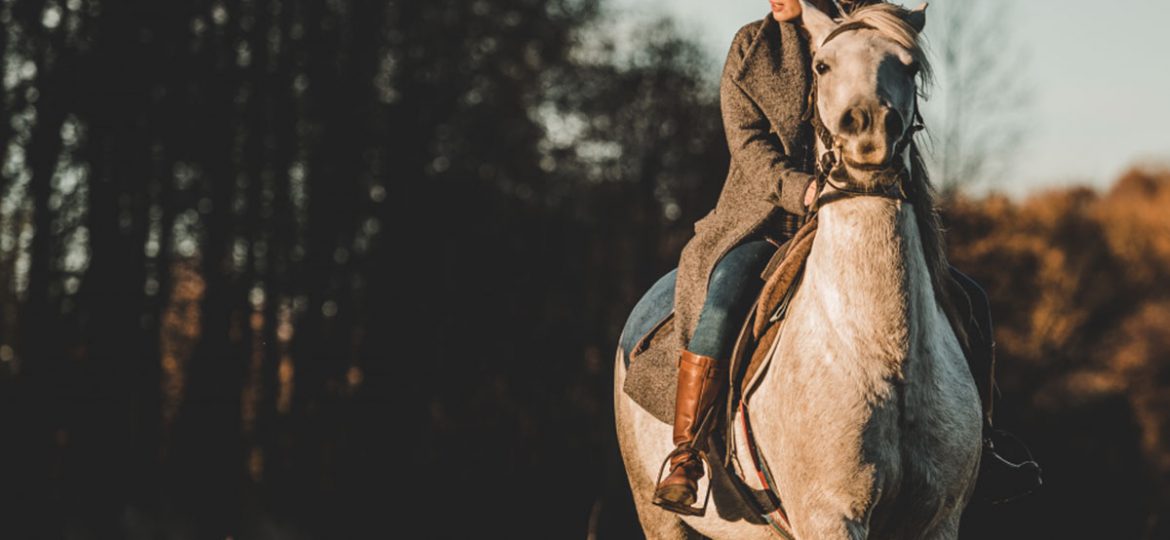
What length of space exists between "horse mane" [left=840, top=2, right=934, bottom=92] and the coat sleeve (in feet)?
2.54

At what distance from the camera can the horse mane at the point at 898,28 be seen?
4.84 metres

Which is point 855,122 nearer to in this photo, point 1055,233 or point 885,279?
point 885,279

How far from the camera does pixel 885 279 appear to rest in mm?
4957

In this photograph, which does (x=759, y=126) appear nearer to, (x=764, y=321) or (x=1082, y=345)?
(x=764, y=321)

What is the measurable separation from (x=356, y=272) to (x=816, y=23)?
18.7 m

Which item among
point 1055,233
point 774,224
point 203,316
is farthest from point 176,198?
point 1055,233

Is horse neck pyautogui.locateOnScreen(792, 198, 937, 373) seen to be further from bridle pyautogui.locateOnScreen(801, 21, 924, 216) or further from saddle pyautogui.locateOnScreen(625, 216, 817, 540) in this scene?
saddle pyautogui.locateOnScreen(625, 216, 817, 540)

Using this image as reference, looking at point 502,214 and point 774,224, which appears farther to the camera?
point 502,214

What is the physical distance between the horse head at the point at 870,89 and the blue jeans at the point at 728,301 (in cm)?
120

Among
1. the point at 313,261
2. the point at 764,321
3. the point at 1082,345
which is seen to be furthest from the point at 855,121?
the point at 1082,345

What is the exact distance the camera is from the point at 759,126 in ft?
20.9

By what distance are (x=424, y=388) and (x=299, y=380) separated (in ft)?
8.74

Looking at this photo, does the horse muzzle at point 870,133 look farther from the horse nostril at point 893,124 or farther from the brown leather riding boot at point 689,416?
the brown leather riding boot at point 689,416

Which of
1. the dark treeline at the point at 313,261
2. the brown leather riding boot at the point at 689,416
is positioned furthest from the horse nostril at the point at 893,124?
the dark treeline at the point at 313,261
